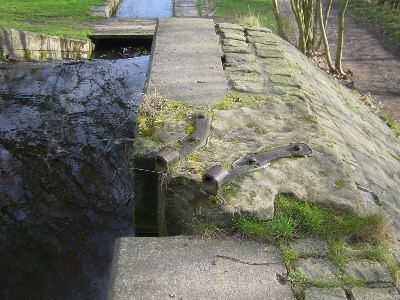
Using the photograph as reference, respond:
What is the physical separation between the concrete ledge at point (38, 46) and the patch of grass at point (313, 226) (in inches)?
211

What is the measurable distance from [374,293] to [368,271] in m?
0.13

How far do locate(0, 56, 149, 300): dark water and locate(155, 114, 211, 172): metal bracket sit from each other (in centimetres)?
97

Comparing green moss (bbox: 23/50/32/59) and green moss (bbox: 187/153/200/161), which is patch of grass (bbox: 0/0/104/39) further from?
green moss (bbox: 187/153/200/161)

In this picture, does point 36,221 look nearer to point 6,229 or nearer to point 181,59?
point 6,229

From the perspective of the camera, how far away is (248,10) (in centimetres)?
1330

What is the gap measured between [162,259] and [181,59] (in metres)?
3.03

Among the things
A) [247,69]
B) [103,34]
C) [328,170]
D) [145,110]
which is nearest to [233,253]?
[328,170]

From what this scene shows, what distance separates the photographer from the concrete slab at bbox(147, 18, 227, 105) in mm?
3854

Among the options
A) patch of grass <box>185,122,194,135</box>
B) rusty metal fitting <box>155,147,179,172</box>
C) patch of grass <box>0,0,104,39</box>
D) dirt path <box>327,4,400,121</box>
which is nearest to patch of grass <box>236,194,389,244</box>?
rusty metal fitting <box>155,147,179,172</box>

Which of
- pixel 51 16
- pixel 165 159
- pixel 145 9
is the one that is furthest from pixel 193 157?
pixel 145 9

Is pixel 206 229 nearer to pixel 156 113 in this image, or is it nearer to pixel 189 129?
pixel 189 129

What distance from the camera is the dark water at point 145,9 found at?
12578 mm

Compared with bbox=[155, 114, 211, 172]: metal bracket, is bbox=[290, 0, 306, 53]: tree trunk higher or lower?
lower

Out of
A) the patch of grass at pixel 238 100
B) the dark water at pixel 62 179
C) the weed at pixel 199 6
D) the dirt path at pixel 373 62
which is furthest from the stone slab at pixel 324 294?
the weed at pixel 199 6
